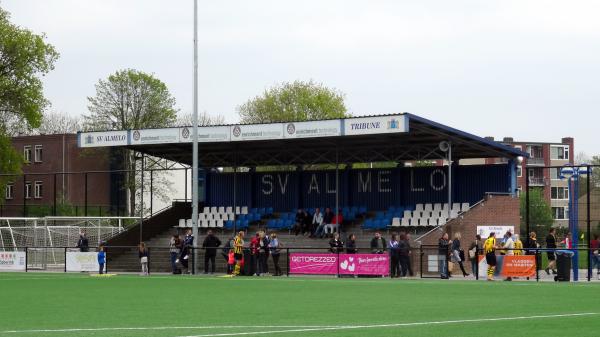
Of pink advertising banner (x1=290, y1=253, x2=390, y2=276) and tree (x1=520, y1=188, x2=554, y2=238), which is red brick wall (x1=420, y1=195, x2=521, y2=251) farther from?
tree (x1=520, y1=188, x2=554, y2=238)

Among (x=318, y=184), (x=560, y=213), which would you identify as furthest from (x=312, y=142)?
(x=560, y=213)

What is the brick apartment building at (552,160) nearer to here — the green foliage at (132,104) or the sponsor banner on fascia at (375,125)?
the green foliage at (132,104)

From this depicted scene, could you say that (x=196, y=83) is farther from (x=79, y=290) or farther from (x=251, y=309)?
(x=251, y=309)

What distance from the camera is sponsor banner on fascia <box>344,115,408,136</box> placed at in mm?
43312

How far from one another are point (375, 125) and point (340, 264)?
23.3 ft

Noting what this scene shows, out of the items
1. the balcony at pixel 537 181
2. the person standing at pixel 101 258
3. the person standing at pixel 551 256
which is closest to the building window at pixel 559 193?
the balcony at pixel 537 181

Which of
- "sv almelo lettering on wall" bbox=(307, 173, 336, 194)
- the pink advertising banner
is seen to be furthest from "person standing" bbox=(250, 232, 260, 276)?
"sv almelo lettering on wall" bbox=(307, 173, 336, 194)

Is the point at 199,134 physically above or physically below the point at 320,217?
above

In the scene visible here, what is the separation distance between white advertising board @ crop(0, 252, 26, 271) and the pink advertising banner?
13.7 meters

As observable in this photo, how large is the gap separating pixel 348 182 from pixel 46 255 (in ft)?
51.7

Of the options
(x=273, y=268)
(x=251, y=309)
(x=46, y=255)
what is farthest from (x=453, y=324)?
(x=46, y=255)

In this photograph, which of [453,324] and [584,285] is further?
[584,285]

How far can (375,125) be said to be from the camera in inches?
1748

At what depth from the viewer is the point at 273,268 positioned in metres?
44.1
